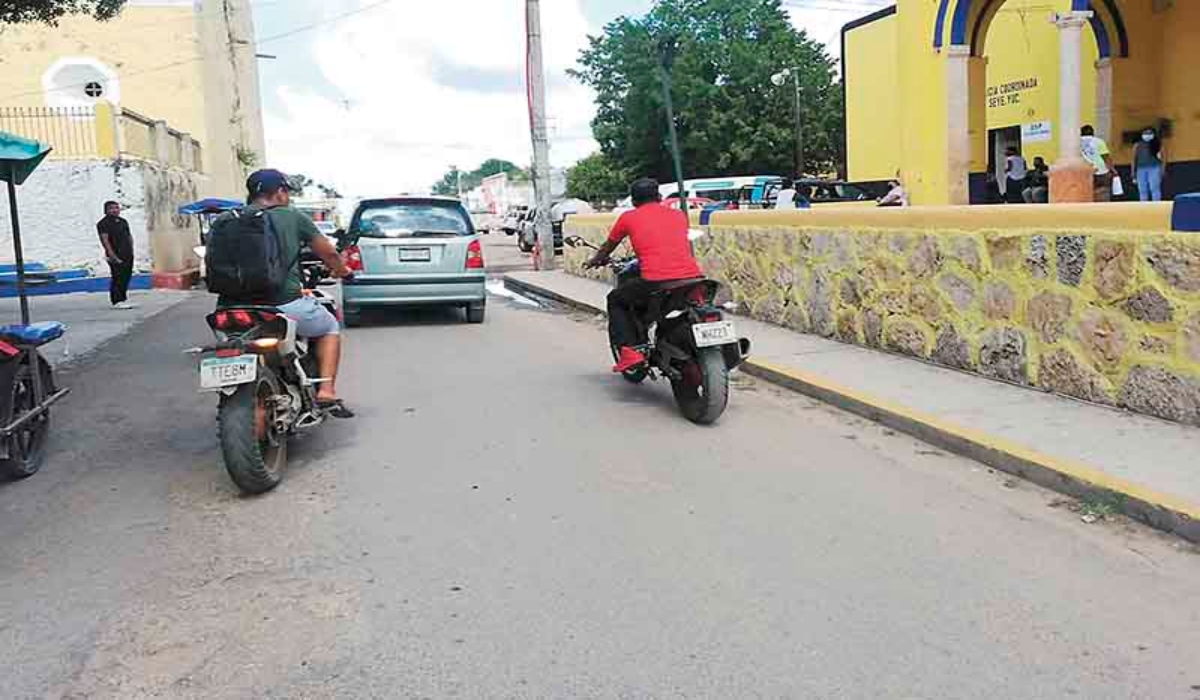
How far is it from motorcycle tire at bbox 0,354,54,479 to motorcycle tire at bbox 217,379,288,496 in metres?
1.52

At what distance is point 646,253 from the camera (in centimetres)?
744

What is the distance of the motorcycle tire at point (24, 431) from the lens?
6070 mm

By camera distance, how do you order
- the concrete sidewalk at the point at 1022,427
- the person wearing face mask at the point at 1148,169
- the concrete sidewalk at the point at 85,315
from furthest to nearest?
the person wearing face mask at the point at 1148,169 < the concrete sidewalk at the point at 85,315 < the concrete sidewalk at the point at 1022,427

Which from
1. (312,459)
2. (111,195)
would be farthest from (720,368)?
(111,195)

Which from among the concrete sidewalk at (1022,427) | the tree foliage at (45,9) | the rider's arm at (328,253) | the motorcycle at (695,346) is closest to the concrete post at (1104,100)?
the concrete sidewalk at (1022,427)

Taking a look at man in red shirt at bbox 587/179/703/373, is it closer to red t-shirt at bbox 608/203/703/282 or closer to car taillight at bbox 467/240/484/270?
red t-shirt at bbox 608/203/703/282

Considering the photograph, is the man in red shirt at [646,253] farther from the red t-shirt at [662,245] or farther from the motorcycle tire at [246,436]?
the motorcycle tire at [246,436]

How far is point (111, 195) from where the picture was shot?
20.6 m

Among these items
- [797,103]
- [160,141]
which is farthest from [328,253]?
[797,103]

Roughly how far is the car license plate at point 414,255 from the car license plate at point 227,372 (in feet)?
24.4

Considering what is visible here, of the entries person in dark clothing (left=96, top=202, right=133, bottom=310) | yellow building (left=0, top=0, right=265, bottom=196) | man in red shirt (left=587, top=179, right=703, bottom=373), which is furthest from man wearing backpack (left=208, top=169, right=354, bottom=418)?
yellow building (left=0, top=0, right=265, bottom=196)

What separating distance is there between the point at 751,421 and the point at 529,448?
168 cm

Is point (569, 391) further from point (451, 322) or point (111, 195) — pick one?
point (111, 195)

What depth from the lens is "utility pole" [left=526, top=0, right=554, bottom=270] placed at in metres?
21.9
